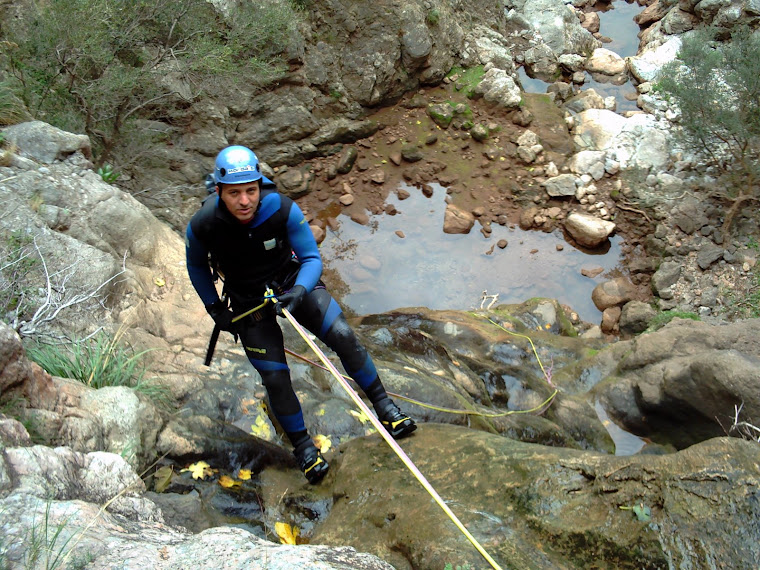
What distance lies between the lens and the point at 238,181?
2.78 meters

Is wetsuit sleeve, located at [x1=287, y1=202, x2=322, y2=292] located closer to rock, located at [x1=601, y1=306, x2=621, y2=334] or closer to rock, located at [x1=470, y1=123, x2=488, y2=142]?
rock, located at [x1=601, y1=306, x2=621, y2=334]

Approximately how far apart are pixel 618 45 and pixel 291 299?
584 inches

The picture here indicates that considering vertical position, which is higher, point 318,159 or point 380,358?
point 318,159

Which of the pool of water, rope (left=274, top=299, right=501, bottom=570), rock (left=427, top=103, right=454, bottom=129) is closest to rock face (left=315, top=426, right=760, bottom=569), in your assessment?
rope (left=274, top=299, right=501, bottom=570)

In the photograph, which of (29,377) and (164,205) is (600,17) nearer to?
(164,205)

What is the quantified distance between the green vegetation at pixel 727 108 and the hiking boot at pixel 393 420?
8.54m

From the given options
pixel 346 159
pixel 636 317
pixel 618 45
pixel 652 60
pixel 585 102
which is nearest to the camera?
pixel 636 317

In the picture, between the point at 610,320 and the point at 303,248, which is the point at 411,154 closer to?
the point at 610,320

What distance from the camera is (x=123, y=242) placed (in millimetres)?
5555

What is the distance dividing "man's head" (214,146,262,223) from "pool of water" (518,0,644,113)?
11474 mm

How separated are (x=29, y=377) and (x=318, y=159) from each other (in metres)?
9.00

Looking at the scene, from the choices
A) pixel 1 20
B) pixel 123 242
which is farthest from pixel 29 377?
pixel 1 20

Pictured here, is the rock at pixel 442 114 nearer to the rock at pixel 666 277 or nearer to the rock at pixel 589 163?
the rock at pixel 589 163

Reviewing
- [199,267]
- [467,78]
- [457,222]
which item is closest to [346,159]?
[457,222]
